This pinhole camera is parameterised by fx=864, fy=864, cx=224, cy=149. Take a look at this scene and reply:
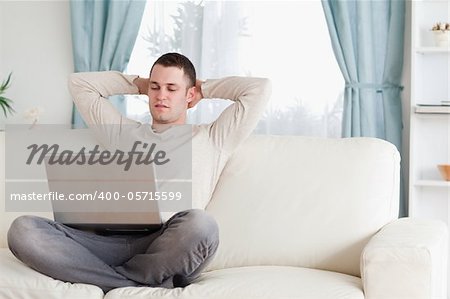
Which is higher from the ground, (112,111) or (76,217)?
(112,111)

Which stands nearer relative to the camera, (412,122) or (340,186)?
(340,186)

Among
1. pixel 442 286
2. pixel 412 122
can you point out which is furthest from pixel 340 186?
pixel 412 122

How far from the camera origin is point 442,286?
303cm

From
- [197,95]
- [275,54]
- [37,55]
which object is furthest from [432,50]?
[37,55]

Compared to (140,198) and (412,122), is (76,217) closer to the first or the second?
(140,198)

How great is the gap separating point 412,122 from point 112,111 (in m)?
1.58

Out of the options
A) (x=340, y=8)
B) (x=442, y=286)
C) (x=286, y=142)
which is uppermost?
(x=340, y=8)

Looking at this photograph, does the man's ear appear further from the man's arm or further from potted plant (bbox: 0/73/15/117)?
potted plant (bbox: 0/73/15/117)

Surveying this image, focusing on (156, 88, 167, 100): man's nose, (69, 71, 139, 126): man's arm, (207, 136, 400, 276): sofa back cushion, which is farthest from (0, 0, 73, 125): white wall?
(207, 136, 400, 276): sofa back cushion

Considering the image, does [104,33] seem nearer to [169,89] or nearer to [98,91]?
[98,91]

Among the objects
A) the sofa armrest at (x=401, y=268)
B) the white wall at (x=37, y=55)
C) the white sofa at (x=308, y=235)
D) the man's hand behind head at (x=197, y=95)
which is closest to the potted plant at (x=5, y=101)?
the white wall at (x=37, y=55)

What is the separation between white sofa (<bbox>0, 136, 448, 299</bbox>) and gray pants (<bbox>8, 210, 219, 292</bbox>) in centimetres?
5

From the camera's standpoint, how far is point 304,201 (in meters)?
3.18

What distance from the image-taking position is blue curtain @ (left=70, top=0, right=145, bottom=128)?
4.76 meters
